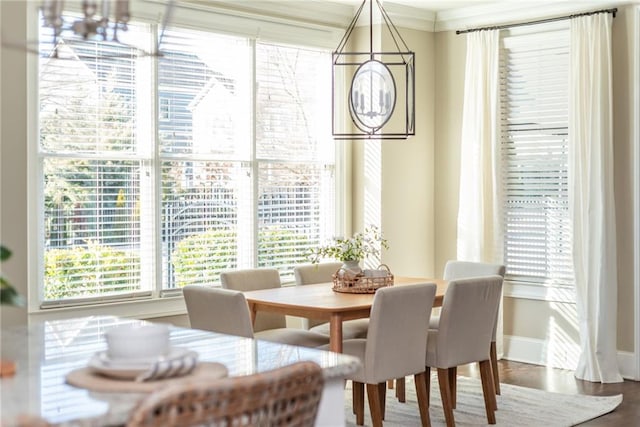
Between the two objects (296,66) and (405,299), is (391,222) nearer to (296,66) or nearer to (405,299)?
(296,66)

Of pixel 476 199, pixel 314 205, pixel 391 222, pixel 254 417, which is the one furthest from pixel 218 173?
pixel 254 417

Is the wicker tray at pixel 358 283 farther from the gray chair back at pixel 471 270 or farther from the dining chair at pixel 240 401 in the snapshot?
the dining chair at pixel 240 401

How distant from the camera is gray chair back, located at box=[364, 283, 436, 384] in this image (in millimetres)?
4320

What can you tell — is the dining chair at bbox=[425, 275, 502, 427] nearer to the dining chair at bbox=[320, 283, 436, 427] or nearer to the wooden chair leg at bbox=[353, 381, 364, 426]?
the dining chair at bbox=[320, 283, 436, 427]

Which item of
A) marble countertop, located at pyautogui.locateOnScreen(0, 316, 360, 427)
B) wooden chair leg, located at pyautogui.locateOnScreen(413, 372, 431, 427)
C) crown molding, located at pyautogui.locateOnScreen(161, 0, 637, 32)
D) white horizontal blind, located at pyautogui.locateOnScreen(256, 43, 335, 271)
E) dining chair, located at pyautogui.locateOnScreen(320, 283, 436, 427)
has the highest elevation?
crown molding, located at pyautogui.locateOnScreen(161, 0, 637, 32)

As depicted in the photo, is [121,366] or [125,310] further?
[125,310]

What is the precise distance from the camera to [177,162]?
589cm

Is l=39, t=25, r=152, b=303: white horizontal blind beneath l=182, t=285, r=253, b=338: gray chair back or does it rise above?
above

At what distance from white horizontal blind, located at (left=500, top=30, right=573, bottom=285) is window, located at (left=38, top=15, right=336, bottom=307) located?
138cm

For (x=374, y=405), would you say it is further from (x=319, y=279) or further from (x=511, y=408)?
(x=319, y=279)

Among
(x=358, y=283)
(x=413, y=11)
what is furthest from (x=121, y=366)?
(x=413, y=11)

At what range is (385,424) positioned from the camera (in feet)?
16.4

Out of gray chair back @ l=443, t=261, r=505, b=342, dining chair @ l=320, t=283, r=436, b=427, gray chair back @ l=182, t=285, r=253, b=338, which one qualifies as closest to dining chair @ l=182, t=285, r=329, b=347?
gray chair back @ l=182, t=285, r=253, b=338

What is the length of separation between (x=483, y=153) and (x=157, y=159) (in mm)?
2530
